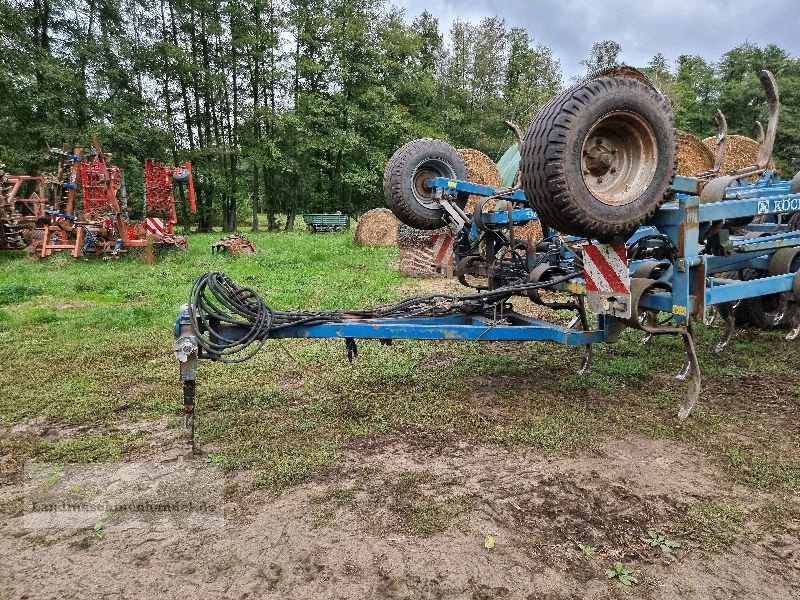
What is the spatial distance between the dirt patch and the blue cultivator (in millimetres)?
1006

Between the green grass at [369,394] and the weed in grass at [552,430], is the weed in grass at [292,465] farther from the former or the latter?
the weed in grass at [552,430]

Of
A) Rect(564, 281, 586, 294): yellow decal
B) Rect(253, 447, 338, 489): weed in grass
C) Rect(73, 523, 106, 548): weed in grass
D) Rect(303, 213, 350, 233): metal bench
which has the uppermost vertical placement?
Rect(303, 213, 350, 233): metal bench

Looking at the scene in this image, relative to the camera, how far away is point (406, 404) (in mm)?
4406

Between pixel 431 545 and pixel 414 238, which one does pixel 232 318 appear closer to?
pixel 431 545

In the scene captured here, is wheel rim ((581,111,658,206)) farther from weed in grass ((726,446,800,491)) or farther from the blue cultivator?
weed in grass ((726,446,800,491))

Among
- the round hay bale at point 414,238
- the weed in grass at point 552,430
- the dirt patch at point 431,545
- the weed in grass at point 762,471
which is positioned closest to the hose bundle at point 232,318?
the dirt patch at point 431,545

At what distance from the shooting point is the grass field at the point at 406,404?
3.25 metres

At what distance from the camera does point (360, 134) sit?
28.4 meters

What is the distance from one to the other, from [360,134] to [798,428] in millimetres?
26501

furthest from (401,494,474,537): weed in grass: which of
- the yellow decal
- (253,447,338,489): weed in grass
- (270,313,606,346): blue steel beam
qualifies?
the yellow decal

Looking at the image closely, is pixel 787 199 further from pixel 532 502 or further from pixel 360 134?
pixel 360 134

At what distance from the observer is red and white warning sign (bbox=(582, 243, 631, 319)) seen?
12.3ft

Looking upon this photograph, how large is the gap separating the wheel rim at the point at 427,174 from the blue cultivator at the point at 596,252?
2.85 feet

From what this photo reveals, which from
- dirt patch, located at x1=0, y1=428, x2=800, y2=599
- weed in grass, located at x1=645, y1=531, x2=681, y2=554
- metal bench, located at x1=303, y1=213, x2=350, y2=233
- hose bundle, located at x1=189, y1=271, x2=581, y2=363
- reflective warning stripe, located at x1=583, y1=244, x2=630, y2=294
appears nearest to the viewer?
dirt patch, located at x1=0, y1=428, x2=800, y2=599
